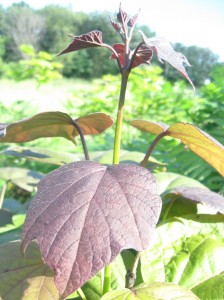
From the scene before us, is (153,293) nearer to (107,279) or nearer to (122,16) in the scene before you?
(107,279)

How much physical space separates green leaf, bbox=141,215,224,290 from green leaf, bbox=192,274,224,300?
0.01 m

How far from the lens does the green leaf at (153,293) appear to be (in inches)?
15.1

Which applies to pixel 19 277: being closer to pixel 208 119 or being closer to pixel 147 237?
pixel 147 237

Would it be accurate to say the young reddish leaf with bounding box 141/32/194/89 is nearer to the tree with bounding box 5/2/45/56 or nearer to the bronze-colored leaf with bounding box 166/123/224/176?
the bronze-colored leaf with bounding box 166/123/224/176

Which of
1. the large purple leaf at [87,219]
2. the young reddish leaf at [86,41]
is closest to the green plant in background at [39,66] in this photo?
the young reddish leaf at [86,41]

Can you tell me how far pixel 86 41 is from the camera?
43 centimetres

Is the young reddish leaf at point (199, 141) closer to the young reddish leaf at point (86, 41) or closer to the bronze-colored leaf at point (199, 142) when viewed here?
the bronze-colored leaf at point (199, 142)

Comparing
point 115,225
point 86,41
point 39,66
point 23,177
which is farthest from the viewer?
point 39,66

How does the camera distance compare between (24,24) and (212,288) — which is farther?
(24,24)

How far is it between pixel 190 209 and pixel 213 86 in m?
1.13

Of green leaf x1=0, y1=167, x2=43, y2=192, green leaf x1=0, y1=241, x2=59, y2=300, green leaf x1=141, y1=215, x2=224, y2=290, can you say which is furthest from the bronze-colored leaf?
green leaf x1=0, y1=167, x2=43, y2=192

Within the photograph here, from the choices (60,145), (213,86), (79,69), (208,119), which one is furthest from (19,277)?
(79,69)

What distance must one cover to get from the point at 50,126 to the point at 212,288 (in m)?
0.29

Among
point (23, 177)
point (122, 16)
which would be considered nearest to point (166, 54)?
point (122, 16)
